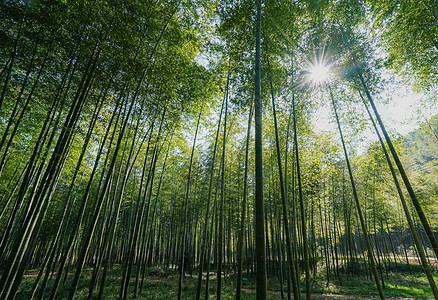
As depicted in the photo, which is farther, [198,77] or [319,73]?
[198,77]

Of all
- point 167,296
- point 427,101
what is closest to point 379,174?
point 427,101

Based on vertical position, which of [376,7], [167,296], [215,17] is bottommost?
[167,296]

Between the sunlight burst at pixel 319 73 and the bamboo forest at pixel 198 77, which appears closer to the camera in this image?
the bamboo forest at pixel 198 77

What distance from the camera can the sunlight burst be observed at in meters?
4.24

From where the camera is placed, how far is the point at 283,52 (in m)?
4.01

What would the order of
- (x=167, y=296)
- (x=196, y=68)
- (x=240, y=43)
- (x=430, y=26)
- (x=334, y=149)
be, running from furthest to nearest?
1. (x=334, y=149)
2. (x=167, y=296)
3. (x=196, y=68)
4. (x=240, y=43)
5. (x=430, y=26)

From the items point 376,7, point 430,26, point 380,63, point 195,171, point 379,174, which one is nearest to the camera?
point 430,26

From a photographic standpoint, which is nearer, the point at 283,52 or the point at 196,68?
the point at 283,52

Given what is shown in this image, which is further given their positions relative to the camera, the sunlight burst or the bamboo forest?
the sunlight burst

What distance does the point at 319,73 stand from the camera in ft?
14.3

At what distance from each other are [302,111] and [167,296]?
7109mm

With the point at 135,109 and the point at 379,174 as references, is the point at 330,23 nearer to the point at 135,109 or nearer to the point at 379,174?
the point at 135,109

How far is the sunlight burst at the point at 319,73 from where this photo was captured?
13.9 ft

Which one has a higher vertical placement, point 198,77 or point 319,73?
point 198,77
